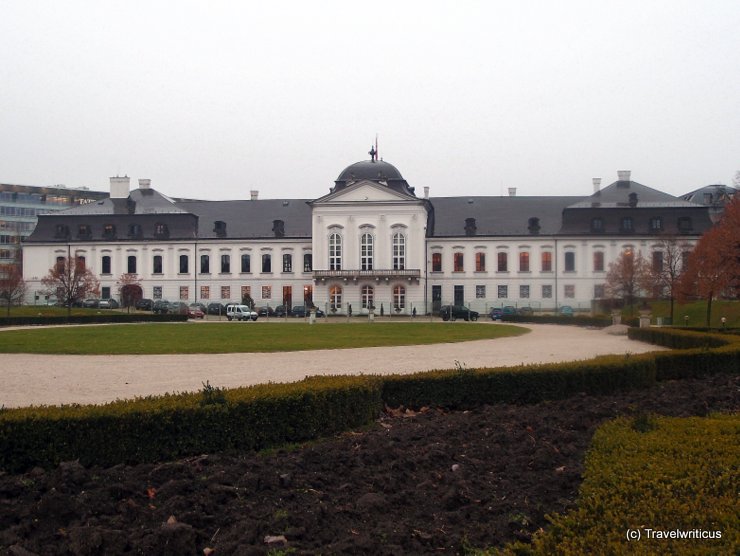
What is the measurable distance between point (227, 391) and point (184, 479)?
8.33 ft

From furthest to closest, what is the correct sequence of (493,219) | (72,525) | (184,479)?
(493,219), (184,479), (72,525)

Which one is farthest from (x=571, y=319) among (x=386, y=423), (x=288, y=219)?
(x=386, y=423)

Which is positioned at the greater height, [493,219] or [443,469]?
[493,219]

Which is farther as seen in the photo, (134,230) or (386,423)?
(134,230)

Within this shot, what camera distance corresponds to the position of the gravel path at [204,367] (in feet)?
44.8

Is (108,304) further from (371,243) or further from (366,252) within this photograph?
(371,243)

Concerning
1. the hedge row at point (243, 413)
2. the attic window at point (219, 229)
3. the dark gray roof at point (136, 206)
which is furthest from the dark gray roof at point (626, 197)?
the hedge row at point (243, 413)

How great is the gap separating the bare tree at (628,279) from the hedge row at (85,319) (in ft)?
104

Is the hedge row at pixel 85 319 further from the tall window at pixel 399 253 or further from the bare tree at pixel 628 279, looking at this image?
the bare tree at pixel 628 279

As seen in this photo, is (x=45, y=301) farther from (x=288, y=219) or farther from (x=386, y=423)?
(x=386, y=423)

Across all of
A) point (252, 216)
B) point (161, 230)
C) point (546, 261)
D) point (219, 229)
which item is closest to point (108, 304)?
point (161, 230)

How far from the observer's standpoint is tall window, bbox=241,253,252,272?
7050 centimetres

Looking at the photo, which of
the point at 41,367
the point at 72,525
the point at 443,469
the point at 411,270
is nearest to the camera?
the point at 72,525

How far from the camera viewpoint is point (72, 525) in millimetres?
5812
